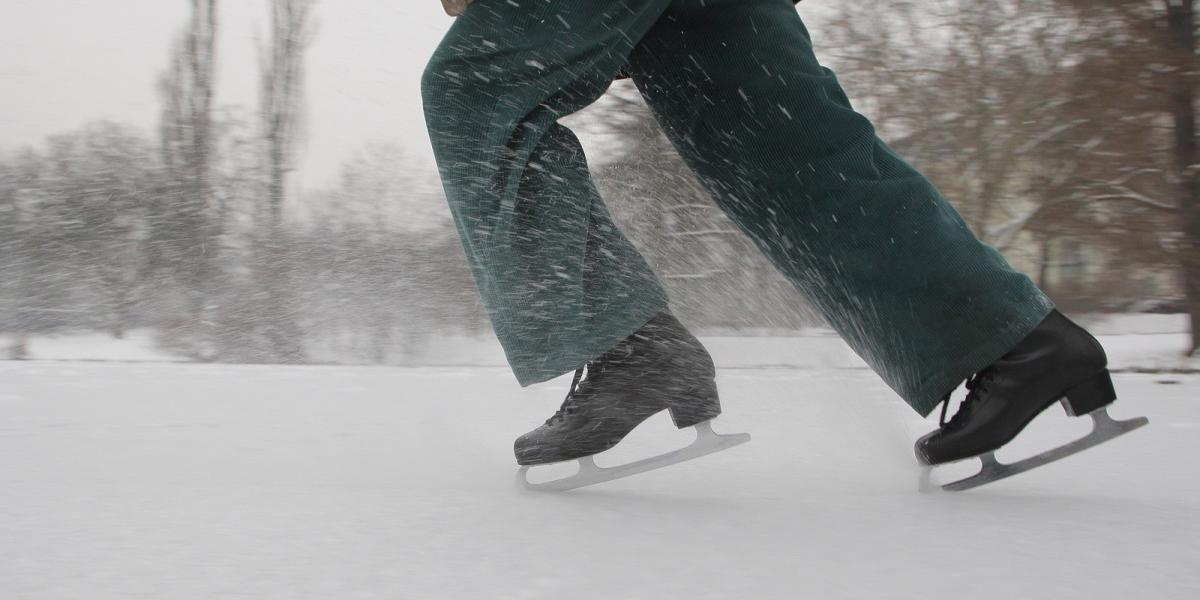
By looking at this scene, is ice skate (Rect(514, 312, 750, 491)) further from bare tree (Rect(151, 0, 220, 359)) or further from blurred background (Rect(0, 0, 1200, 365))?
bare tree (Rect(151, 0, 220, 359))

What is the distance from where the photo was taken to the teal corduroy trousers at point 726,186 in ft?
2.61

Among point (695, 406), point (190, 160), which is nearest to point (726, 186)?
point (695, 406)

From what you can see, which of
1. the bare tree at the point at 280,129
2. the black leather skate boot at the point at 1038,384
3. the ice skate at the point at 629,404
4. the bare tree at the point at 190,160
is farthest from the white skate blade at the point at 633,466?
the bare tree at the point at 190,160

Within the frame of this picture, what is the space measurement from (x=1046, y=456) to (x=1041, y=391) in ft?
0.18

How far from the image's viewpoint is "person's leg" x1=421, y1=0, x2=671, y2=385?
80 cm

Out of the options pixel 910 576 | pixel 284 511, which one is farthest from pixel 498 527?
pixel 910 576

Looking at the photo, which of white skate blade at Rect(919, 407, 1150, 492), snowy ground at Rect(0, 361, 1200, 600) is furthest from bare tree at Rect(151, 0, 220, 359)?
white skate blade at Rect(919, 407, 1150, 492)

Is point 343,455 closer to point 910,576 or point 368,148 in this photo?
point 910,576

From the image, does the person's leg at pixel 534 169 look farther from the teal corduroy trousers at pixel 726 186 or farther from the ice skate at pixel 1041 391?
the ice skate at pixel 1041 391

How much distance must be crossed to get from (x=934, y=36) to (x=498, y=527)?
4117 millimetres

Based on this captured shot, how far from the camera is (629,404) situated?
35.2 inches

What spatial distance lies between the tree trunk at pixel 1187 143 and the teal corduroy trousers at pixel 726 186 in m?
3.09

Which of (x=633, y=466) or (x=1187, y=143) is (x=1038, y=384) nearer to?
(x=633, y=466)

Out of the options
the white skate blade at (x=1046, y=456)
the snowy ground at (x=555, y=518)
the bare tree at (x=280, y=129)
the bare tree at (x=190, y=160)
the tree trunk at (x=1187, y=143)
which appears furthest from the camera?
the bare tree at (x=190, y=160)
